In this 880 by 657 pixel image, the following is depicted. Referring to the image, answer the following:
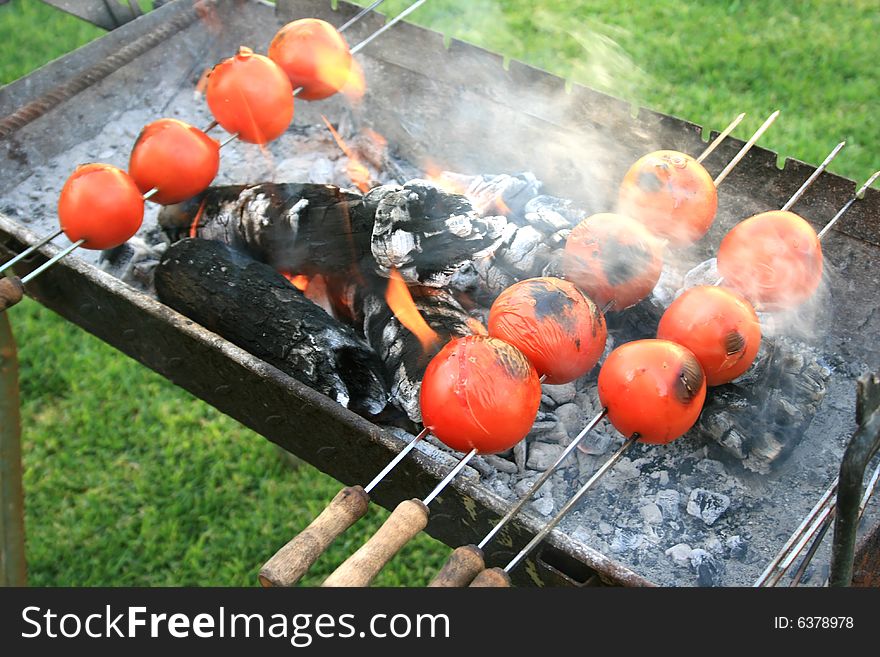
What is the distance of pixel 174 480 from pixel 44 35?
378 centimetres

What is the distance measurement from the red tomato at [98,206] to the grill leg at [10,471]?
18.1 inches

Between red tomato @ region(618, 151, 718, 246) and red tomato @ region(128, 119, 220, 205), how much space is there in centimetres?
139

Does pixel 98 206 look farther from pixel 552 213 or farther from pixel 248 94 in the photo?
pixel 552 213

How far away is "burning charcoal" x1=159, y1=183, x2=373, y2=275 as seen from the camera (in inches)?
117

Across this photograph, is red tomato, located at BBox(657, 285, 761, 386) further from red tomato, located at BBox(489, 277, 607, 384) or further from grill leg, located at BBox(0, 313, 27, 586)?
grill leg, located at BBox(0, 313, 27, 586)

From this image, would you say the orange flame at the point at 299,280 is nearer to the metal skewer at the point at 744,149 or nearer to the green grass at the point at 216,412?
the green grass at the point at 216,412

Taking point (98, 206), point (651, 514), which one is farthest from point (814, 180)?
point (98, 206)

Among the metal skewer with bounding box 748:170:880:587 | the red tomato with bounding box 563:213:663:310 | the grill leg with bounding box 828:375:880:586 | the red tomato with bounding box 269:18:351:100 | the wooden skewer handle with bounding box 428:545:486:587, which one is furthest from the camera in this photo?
the red tomato with bounding box 269:18:351:100

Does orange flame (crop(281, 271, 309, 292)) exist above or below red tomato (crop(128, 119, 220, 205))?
below

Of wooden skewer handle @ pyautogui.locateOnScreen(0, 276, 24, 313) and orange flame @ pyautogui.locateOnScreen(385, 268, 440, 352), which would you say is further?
orange flame @ pyautogui.locateOnScreen(385, 268, 440, 352)

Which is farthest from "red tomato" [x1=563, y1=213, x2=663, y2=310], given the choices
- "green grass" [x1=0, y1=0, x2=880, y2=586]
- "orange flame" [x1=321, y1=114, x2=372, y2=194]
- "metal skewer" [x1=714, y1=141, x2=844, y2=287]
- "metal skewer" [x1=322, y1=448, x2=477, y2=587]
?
"green grass" [x1=0, y1=0, x2=880, y2=586]

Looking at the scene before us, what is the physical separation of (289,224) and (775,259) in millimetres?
1583

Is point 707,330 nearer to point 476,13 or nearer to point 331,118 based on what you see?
point 331,118
